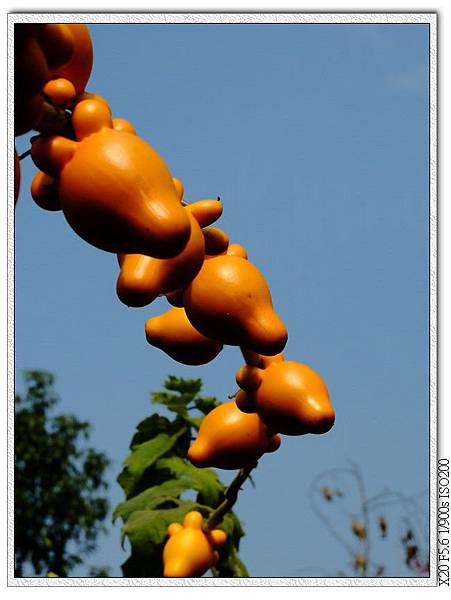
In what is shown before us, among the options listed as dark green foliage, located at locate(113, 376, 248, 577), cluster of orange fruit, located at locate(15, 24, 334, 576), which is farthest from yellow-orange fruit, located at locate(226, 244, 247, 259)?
dark green foliage, located at locate(113, 376, 248, 577)

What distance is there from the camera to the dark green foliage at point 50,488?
5.81ft

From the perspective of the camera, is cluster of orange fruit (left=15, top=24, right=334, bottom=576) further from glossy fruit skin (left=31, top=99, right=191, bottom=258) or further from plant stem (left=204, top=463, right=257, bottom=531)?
plant stem (left=204, top=463, right=257, bottom=531)

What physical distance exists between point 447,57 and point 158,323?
1.95 feet

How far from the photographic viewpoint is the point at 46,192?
62cm

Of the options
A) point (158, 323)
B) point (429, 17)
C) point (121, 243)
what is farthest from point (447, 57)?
point (121, 243)

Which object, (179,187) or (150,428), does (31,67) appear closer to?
(179,187)

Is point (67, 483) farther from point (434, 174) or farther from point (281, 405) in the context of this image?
point (281, 405)

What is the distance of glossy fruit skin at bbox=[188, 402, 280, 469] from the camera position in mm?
812

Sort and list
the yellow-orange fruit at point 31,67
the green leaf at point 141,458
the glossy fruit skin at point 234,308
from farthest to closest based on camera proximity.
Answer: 1. the green leaf at point 141,458
2. the glossy fruit skin at point 234,308
3. the yellow-orange fruit at point 31,67

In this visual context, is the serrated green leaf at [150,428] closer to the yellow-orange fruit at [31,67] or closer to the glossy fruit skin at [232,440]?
the glossy fruit skin at [232,440]

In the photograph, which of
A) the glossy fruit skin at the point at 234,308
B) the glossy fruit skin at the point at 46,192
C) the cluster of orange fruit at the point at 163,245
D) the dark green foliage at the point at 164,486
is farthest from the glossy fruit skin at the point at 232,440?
the dark green foliage at the point at 164,486

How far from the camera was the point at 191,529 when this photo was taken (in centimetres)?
126

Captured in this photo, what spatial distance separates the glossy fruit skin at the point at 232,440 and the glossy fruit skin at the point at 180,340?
60 millimetres

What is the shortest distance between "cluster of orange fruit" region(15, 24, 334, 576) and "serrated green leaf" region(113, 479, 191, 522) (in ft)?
2.47
